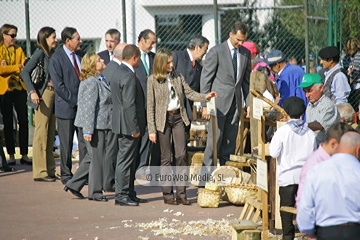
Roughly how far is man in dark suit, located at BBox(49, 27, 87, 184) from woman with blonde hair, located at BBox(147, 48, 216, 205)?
143 centimetres

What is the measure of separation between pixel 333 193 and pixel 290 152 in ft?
6.53

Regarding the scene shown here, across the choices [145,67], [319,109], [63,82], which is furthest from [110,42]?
[319,109]

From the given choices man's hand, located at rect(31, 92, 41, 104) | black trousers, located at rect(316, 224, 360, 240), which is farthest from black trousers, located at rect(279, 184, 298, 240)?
man's hand, located at rect(31, 92, 41, 104)

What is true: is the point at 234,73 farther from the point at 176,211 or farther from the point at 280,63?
the point at 176,211

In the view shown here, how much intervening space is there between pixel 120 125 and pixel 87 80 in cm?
83

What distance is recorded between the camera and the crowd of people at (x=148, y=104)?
20.5ft

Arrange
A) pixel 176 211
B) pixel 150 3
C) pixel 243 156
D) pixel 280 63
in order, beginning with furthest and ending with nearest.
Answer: pixel 150 3 → pixel 280 63 → pixel 243 156 → pixel 176 211

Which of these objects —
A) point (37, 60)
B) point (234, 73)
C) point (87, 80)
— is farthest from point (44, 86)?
point (234, 73)

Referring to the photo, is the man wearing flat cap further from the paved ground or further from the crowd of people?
the paved ground

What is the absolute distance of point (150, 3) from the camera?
16.3 m

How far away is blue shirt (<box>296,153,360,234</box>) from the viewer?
380 centimetres

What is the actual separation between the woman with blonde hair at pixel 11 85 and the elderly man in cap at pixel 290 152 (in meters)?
5.82

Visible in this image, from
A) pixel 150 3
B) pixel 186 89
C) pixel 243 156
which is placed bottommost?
pixel 243 156

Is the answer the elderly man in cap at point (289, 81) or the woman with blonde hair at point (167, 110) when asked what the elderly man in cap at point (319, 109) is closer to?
the woman with blonde hair at point (167, 110)
